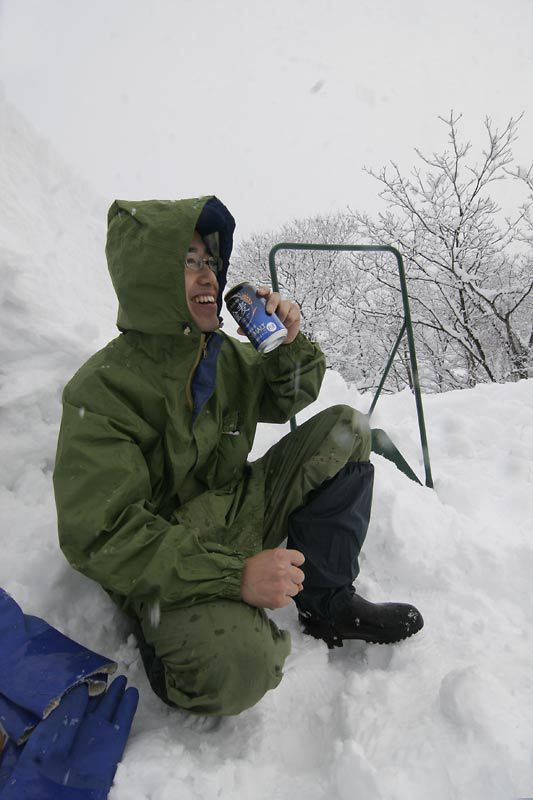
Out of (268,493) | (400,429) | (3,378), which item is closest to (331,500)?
(268,493)

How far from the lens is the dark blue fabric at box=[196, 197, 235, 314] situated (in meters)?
1.82

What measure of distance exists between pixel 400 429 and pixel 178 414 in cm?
239

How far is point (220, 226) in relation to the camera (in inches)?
74.4

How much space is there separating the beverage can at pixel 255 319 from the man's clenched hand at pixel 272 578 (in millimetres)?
673

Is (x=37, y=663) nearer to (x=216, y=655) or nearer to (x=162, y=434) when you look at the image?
(x=216, y=655)

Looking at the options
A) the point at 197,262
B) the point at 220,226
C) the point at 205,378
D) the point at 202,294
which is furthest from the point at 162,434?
the point at 220,226

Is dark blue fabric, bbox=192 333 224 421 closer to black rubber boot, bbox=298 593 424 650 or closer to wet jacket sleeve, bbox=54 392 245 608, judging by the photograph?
wet jacket sleeve, bbox=54 392 245 608

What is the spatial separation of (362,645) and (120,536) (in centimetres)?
102

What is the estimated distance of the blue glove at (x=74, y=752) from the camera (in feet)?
3.65

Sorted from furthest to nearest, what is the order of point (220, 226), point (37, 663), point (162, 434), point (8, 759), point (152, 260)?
point (220, 226)
point (162, 434)
point (152, 260)
point (37, 663)
point (8, 759)

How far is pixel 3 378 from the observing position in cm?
250

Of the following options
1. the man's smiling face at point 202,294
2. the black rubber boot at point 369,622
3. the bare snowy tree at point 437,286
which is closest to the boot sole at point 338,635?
the black rubber boot at point 369,622

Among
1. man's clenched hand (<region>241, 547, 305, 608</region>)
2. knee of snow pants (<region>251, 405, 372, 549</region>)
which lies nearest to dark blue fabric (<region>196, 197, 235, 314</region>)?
knee of snow pants (<region>251, 405, 372, 549</region>)

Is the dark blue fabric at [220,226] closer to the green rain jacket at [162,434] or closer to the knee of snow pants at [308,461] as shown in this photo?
the green rain jacket at [162,434]
